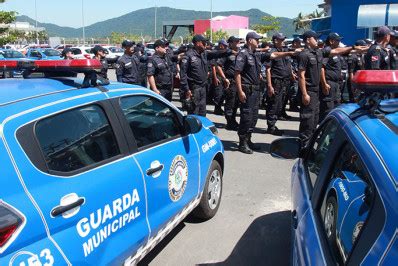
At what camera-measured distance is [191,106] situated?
779 centimetres

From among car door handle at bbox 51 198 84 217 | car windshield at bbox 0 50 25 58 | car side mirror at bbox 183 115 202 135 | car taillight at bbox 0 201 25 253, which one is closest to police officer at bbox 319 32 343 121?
car side mirror at bbox 183 115 202 135

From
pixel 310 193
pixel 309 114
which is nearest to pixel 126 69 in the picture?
pixel 309 114

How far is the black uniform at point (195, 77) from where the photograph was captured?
776 cm

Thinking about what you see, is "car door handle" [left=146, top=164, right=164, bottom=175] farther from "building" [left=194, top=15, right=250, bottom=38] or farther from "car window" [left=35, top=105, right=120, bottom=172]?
"building" [left=194, top=15, right=250, bottom=38]

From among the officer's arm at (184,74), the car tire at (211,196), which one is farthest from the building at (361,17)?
the car tire at (211,196)

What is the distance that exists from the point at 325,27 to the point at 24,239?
94.2 ft

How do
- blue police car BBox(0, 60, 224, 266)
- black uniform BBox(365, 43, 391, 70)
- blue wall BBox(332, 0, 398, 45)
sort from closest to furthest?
1. blue police car BBox(0, 60, 224, 266)
2. black uniform BBox(365, 43, 391, 70)
3. blue wall BBox(332, 0, 398, 45)

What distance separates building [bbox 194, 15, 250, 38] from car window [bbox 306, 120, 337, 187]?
165ft

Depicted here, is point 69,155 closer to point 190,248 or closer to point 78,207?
point 78,207

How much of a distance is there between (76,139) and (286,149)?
152cm

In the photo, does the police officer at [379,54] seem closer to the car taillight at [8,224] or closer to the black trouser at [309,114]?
the black trouser at [309,114]

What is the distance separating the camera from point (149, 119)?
3402 millimetres

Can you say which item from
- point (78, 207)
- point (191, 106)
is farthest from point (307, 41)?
point (78, 207)

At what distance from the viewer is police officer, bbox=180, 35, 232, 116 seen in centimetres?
776
